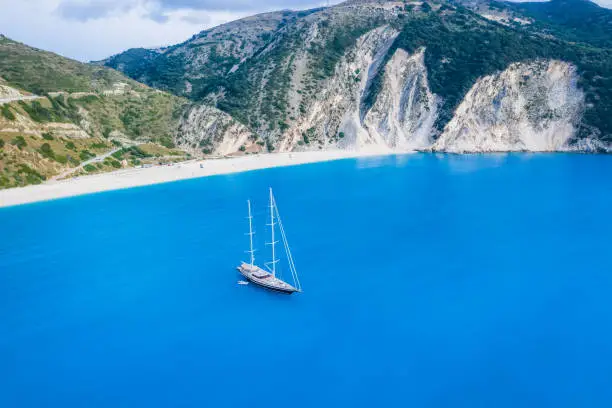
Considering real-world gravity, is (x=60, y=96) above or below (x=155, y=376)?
above

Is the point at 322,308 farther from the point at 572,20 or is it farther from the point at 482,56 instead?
the point at 572,20

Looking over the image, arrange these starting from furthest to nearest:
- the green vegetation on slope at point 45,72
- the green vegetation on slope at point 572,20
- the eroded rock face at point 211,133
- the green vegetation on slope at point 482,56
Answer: the green vegetation on slope at point 572,20 < the green vegetation on slope at point 482,56 < the eroded rock face at point 211,133 < the green vegetation on slope at point 45,72

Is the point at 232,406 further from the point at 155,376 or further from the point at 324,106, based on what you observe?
the point at 324,106

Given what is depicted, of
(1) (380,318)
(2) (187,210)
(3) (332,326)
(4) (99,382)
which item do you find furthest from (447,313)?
(2) (187,210)

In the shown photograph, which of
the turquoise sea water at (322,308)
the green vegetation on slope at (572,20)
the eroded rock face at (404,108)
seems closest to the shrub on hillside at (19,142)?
the turquoise sea water at (322,308)

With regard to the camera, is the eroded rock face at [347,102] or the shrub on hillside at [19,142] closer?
the shrub on hillside at [19,142]

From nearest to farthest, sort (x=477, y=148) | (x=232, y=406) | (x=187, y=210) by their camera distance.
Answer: (x=232, y=406) < (x=187, y=210) < (x=477, y=148)

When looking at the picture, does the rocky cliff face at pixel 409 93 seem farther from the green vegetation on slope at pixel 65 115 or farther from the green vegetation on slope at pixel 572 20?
the green vegetation on slope at pixel 572 20

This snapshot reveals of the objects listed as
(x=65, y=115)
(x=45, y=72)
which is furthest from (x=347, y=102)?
(x=45, y=72)
